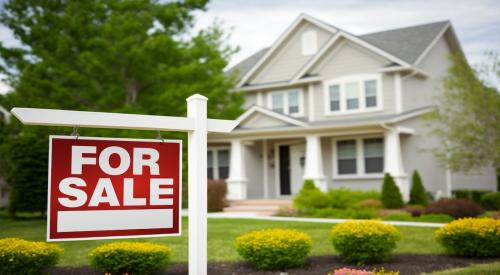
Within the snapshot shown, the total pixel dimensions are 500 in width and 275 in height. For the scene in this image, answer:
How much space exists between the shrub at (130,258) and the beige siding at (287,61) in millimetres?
18637

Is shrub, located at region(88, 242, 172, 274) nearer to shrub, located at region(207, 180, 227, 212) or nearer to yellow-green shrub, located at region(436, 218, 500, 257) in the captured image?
yellow-green shrub, located at region(436, 218, 500, 257)

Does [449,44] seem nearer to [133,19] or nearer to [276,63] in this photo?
[276,63]

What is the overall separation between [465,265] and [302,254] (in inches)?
99.6

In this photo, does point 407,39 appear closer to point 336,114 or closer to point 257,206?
point 336,114

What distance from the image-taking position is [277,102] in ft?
83.8

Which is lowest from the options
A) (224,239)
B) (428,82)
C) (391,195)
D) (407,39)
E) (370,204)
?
(224,239)

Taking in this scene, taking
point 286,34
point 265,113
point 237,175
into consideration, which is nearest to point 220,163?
point 237,175

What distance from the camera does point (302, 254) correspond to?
8172mm

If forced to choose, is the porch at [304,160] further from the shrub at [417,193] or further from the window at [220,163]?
the shrub at [417,193]

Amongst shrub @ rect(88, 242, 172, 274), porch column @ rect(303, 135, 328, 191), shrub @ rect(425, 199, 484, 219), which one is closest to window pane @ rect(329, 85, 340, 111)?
porch column @ rect(303, 135, 328, 191)

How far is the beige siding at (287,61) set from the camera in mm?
25406

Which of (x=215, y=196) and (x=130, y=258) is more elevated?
(x=215, y=196)

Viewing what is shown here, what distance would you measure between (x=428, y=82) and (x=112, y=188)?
21.1m

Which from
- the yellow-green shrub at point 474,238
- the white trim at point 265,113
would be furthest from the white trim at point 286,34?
the yellow-green shrub at point 474,238
